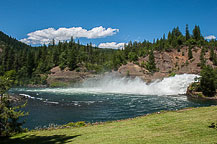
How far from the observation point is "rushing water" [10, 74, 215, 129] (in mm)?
26797

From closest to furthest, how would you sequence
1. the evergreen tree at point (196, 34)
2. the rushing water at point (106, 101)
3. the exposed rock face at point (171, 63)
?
1. the rushing water at point (106, 101)
2. the exposed rock face at point (171, 63)
3. the evergreen tree at point (196, 34)

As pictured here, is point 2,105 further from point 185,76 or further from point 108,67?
point 108,67

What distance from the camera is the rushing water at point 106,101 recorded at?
26.8 meters

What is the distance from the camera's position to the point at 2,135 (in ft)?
47.6

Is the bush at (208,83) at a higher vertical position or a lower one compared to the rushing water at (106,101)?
higher

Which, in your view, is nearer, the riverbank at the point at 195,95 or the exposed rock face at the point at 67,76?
the riverbank at the point at 195,95

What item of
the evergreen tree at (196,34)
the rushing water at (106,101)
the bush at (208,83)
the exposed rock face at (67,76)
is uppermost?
the evergreen tree at (196,34)

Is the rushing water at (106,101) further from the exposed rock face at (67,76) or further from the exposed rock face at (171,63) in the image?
the exposed rock face at (171,63)

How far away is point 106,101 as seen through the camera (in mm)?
41406

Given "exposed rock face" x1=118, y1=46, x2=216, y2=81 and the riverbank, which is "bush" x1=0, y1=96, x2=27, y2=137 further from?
"exposed rock face" x1=118, y1=46, x2=216, y2=81

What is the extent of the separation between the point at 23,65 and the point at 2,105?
113 m

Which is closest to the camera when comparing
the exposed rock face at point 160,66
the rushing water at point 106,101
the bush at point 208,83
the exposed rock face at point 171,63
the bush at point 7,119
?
the bush at point 7,119

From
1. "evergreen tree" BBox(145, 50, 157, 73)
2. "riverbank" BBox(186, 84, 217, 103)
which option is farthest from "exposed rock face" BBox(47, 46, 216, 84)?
"riverbank" BBox(186, 84, 217, 103)

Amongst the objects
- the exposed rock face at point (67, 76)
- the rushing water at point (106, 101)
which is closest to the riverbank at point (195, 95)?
the rushing water at point (106, 101)
